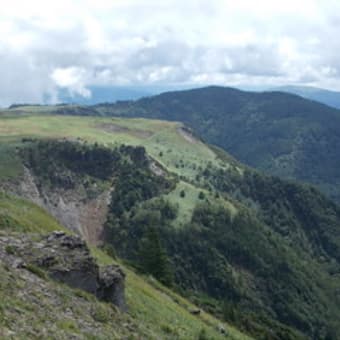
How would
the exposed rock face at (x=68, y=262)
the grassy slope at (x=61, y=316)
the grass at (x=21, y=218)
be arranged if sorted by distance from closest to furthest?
1. the grassy slope at (x=61, y=316)
2. the exposed rock face at (x=68, y=262)
3. the grass at (x=21, y=218)

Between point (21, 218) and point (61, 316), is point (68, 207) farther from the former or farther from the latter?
point (61, 316)

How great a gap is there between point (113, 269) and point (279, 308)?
172m

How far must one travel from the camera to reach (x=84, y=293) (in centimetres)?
3125

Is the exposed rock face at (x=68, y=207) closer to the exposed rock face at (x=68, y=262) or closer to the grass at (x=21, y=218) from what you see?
Answer: the grass at (x=21, y=218)

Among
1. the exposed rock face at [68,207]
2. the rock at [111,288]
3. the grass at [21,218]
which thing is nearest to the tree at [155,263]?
the grass at [21,218]

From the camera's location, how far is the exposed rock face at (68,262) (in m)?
31.5

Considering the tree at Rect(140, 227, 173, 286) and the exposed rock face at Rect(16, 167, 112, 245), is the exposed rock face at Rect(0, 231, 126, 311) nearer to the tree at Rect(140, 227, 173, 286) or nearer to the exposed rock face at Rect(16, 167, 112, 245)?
the tree at Rect(140, 227, 173, 286)

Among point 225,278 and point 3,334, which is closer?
point 3,334

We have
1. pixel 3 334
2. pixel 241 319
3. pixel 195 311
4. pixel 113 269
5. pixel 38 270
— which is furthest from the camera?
pixel 241 319

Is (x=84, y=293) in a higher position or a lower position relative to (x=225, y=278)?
higher

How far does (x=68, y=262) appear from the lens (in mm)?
32531

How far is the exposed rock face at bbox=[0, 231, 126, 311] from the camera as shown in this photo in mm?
31520

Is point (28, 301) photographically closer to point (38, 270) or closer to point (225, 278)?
point (38, 270)

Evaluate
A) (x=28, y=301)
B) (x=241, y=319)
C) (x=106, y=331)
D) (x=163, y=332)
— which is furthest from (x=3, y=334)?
(x=241, y=319)
